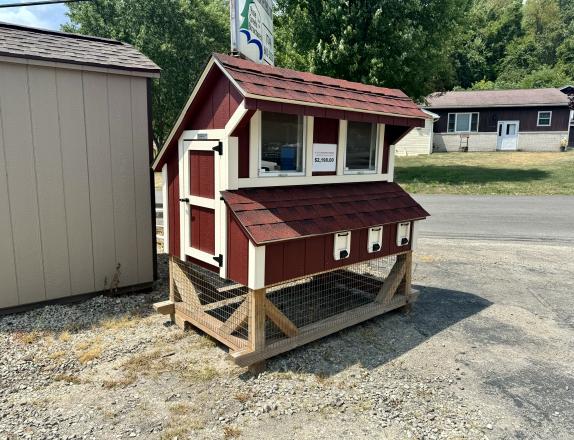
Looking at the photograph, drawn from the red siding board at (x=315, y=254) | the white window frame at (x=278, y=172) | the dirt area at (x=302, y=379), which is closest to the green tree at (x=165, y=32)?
the dirt area at (x=302, y=379)

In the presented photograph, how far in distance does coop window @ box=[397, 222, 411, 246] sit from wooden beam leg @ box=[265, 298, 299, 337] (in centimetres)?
171

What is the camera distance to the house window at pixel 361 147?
506 centimetres

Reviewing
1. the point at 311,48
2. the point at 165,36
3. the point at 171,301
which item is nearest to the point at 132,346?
the point at 171,301

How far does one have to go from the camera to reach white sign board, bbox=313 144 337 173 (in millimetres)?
4664

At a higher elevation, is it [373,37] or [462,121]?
[373,37]

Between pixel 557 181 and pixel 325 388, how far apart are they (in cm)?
1795

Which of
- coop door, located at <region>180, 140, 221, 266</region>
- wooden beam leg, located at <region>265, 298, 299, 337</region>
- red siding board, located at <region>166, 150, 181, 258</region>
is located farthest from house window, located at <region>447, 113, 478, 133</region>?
wooden beam leg, located at <region>265, 298, 299, 337</region>

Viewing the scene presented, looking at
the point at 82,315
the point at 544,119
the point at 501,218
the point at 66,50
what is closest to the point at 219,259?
the point at 82,315

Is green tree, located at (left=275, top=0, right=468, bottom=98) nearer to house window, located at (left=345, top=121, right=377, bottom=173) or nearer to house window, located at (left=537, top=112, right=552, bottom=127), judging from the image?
house window, located at (left=345, top=121, right=377, bottom=173)

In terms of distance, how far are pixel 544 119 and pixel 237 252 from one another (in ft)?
102

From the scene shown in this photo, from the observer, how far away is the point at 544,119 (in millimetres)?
28891

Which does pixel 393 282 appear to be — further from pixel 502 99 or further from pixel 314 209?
pixel 502 99

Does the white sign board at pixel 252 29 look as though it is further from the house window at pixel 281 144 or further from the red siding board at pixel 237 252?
the red siding board at pixel 237 252

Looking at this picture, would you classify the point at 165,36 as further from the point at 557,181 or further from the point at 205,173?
the point at 205,173
